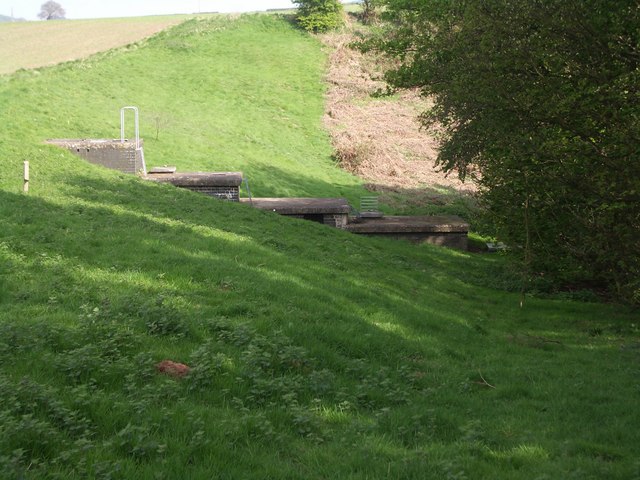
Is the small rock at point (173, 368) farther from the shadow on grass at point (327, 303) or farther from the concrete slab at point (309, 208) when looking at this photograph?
the concrete slab at point (309, 208)

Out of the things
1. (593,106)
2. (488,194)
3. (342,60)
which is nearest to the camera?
(593,106)

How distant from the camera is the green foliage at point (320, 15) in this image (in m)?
59.9

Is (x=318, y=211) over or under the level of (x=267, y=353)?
under

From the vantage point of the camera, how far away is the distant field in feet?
182

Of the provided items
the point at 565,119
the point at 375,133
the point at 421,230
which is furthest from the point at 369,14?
the point at 565,119

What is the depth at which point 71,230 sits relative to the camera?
13969mm

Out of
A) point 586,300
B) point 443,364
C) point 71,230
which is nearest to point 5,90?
point 71,230

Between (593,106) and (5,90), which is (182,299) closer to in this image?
(593,106)

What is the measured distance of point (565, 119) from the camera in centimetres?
1256

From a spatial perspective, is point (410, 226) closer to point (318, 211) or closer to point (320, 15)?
point (318, 211)

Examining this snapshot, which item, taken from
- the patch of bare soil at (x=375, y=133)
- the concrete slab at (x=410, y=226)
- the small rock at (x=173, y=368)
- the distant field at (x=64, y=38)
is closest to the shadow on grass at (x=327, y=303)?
the small rock at (x=173, y=368)

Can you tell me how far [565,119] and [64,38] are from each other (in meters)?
62.3

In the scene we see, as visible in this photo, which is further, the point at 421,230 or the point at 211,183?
the point at 421,230

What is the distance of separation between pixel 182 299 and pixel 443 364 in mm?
3798
